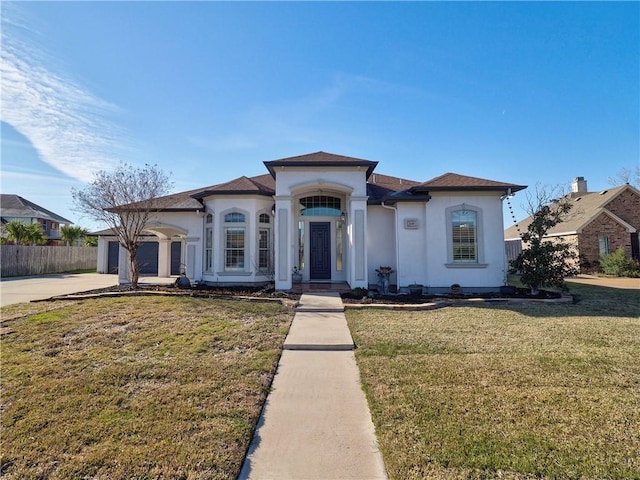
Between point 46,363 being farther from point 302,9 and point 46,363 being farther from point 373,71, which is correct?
point 373,71

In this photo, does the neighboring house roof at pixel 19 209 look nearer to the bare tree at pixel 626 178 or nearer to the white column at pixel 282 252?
the white column at pixel 282 252

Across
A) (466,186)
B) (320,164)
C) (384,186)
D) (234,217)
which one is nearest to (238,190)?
(234,217)

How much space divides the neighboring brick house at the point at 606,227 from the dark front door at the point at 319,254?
14.5m

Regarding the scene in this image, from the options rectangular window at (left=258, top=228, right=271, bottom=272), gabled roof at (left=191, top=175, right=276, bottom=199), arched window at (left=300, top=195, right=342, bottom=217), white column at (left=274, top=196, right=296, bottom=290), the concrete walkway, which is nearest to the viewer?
the concrete walkway

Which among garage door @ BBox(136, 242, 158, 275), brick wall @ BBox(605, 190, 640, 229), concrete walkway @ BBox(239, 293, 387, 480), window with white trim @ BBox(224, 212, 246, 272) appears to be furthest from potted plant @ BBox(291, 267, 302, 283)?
brick wall @ BBox(605, 190, 640, 229)

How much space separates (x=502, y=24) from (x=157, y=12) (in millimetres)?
10086

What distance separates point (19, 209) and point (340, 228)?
45.0 metres

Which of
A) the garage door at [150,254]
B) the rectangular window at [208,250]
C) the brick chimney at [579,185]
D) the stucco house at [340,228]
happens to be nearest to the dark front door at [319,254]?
the stucco house at [340,228]

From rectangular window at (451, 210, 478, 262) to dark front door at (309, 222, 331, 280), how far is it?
4.88 metres

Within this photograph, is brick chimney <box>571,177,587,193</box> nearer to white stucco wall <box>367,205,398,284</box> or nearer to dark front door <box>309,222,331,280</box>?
white stucco wall <box>367,205,398,284</box>

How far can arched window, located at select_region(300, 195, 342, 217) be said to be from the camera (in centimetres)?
1301

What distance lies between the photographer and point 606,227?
67.4ft

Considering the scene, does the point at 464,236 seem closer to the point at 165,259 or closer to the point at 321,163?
the point at 321,163

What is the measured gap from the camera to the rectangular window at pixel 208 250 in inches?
506
